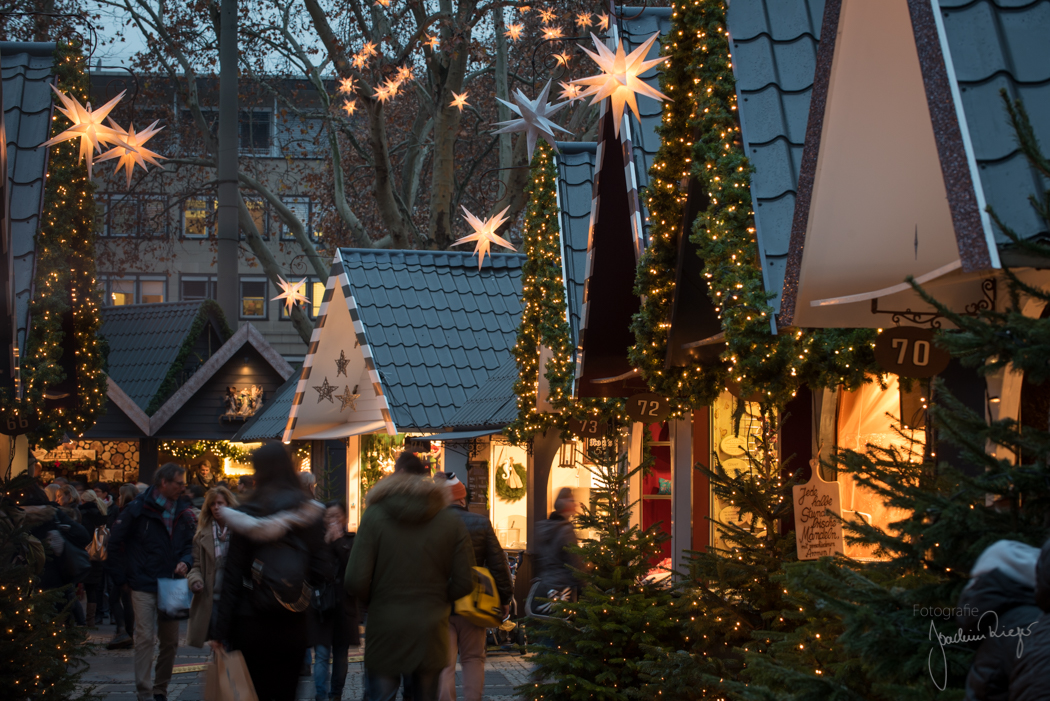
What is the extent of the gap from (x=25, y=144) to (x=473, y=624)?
23.2ft

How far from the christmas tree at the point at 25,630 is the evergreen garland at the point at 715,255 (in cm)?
470

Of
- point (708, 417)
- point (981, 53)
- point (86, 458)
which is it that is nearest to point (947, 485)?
point (981, 53)

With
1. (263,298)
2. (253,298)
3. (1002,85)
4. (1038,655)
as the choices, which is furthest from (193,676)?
(253,298)

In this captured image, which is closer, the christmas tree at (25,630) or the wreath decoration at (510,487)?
the christmas tree at (25,630)

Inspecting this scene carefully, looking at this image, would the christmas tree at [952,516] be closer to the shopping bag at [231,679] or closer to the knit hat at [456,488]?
the shopping bag at [231,679]

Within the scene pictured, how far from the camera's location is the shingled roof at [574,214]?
13359mm

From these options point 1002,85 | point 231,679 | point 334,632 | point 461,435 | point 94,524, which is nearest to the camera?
point 1002,85

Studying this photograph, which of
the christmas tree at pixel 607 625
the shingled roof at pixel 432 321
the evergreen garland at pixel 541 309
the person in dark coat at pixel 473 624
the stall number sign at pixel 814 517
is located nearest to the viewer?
the stall number sign at pixel 814 517

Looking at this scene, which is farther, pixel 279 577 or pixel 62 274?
pixel 62 274

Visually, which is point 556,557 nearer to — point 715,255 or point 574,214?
point 715,255

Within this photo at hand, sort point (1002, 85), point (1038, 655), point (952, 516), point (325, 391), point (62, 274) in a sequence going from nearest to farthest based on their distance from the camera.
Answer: point (1038, 655), point (952, 516), point (1002, 85), point (62, 274), point (325, 391)

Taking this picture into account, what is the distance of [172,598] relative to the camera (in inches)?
374

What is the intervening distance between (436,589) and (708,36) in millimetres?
4375

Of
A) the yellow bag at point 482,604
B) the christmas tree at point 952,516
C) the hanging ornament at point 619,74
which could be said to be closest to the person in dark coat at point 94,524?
the yellow bag at point 482,604
